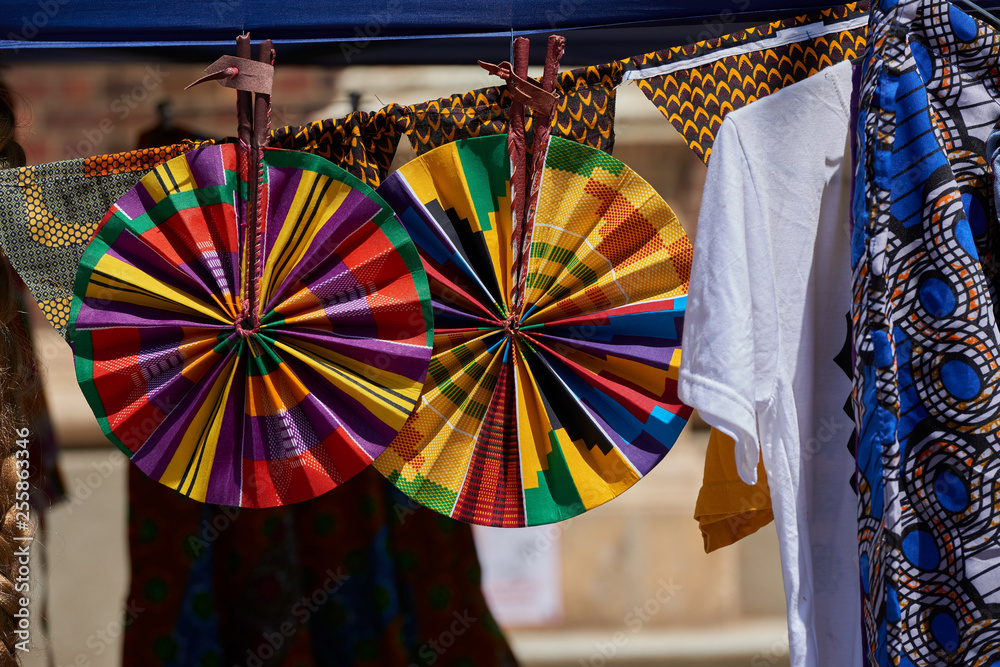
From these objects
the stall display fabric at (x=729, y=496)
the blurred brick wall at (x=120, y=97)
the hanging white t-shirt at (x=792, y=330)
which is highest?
the blurred brick wall at (x=120, y=97)

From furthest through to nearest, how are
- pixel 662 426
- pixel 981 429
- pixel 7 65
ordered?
1. pixel 7 65
2. pixel 662 426
3. pixel 981 429

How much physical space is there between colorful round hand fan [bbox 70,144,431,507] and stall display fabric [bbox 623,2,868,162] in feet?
1.18

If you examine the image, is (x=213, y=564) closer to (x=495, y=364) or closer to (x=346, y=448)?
(x=346, y=448)

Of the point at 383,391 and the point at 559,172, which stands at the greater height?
the point at 559,172

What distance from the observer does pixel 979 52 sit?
75 cm

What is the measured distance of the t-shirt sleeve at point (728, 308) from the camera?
0.75 meters

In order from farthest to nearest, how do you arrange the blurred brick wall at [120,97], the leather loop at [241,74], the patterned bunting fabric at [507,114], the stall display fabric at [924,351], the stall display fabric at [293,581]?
the blurred brick wall at [120,97], the stall display fabric at [293,581], the patterned bunting fabric at [507,114], the leather loop at [241,74], the stall display fabric at [924,351]

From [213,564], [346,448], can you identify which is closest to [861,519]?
[346,448]

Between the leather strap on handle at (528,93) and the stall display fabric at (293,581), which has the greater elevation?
the leather strap on handle at (528,93)

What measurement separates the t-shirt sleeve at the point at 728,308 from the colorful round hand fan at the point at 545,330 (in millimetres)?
140

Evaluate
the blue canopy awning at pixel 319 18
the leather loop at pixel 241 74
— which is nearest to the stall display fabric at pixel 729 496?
the blue canopy awning at pixel 319 18

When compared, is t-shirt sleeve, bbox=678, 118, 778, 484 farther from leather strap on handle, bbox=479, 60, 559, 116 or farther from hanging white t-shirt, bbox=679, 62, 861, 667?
leather strap on handle, bbox=479, 60, 559, 116

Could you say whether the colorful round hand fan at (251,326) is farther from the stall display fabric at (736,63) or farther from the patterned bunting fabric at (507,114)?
the stall display fabric at (736,63)

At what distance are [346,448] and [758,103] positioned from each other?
0.58 m
